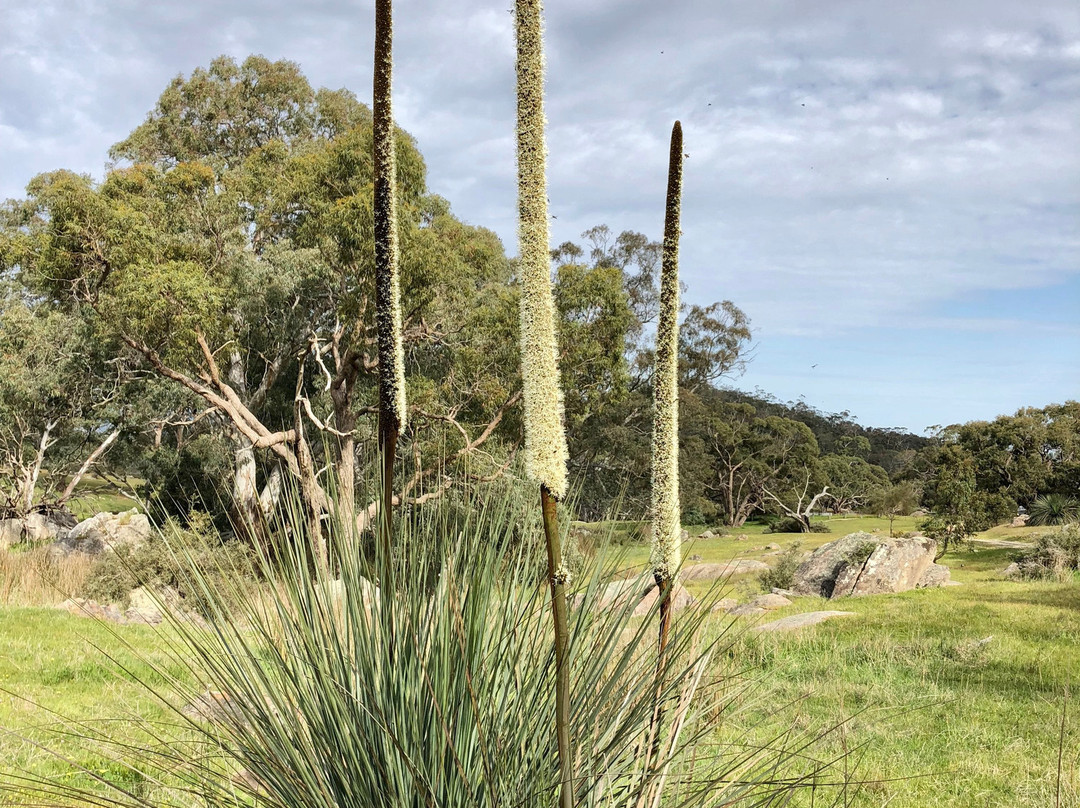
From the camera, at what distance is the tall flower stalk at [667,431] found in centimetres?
235

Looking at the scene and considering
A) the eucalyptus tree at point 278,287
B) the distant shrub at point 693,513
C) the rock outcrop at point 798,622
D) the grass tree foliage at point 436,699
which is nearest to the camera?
the grass tree foliage at point 436,699

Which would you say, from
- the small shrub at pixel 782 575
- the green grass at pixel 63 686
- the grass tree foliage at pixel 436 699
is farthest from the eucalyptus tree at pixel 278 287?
the grass tree foliage at pixel 436 699

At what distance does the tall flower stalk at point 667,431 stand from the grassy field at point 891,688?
1.08 feet

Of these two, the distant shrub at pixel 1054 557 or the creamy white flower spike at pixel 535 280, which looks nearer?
the creamy white flower spike at pixel 535 280

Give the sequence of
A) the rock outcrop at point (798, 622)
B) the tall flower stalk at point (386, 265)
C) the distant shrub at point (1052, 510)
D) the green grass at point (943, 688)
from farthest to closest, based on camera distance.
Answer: the distant shrub at point (1052, 510), the rock outcrop at point (798, 622), the green grass at point (943, 688), the tall flower stalk at point (386, 265)

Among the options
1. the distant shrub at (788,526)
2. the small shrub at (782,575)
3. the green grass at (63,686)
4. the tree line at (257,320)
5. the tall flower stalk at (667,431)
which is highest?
the tree line at (257,320)

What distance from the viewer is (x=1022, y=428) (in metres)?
37.9

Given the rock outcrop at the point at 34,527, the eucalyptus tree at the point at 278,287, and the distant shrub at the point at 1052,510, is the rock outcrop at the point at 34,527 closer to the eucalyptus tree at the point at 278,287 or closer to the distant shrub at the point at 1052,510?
the eucalyptus tree at the point at 278,287

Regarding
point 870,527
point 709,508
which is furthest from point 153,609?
point 870,527

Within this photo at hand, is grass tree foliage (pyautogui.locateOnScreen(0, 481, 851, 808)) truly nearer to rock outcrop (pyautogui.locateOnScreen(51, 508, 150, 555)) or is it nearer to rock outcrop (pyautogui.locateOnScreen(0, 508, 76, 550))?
rock outcrop (pyautogui.locateOnScreen(51, 508, 150, 555))

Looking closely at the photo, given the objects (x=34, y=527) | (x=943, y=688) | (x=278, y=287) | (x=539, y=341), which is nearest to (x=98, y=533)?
(x=34, y=527)

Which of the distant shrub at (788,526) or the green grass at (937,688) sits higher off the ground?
the green grass at (937,688)

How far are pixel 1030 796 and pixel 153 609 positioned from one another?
13.5m

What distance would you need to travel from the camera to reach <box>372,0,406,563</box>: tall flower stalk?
259 centimetres
